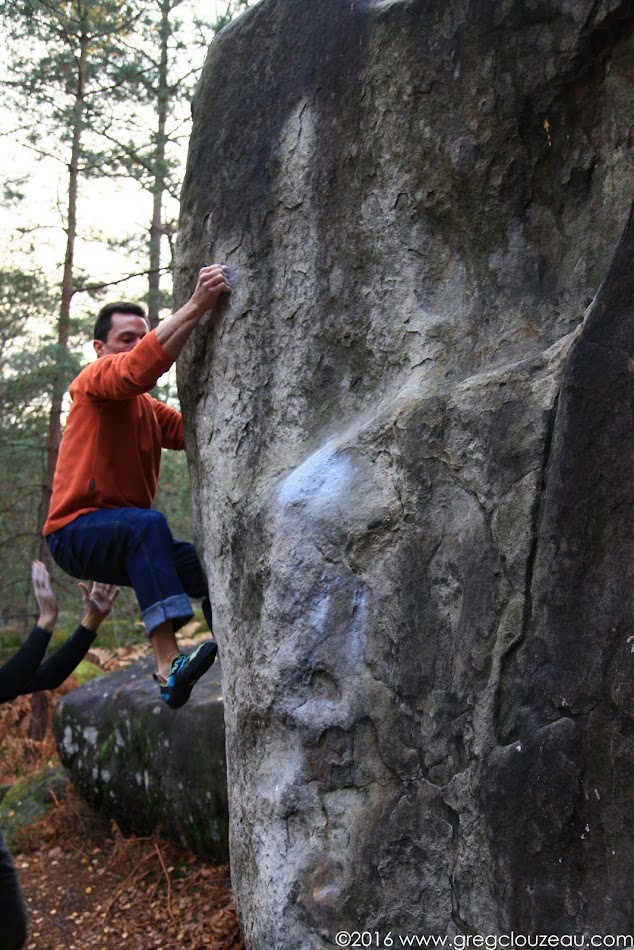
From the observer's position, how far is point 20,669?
15.1 ft

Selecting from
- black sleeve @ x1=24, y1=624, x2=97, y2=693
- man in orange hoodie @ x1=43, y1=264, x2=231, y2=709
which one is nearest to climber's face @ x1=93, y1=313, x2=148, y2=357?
man in orange hoodie @ x1=43, y1=264, x2=231, y2=709

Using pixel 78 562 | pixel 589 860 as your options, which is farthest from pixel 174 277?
pixel 589 860

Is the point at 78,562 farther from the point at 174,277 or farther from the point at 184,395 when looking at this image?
the point at 174,277

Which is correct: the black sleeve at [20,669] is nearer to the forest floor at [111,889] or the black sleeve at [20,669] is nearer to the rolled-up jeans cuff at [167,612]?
the rolled-up jeans cuff at [167,612]

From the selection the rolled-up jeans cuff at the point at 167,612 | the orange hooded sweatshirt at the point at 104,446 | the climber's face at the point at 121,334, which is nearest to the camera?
the rolled-up jeans cuff at the point at 167,612

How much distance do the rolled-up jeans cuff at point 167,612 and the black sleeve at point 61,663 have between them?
0.82 m

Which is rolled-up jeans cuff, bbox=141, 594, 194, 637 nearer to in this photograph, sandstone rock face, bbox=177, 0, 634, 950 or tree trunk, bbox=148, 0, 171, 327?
sandstone rock face, bbox=177, 0, 634, 950

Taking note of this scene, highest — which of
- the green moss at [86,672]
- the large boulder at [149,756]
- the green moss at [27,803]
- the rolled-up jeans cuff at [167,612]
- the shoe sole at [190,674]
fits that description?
the rolled-up jeans cuff at [167,612]

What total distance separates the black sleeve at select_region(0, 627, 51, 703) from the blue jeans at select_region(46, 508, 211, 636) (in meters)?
0.43

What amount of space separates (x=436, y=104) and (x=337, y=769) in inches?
106

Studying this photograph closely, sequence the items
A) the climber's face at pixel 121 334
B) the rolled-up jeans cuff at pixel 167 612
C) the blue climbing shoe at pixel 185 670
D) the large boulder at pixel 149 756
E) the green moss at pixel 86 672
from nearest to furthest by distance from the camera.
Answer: the blue climbing shoe at pixel 185 670 < the rolled-up jeans cuff at pixel 167 612 < the climber's face at pixel 121 334 < the large boulder at pixel 149 756 < the green moss at pixel 86 672

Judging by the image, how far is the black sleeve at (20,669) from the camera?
459cm

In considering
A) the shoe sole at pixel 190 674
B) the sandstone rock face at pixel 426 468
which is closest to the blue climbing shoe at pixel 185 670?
the shoe sole at pixel 190 674

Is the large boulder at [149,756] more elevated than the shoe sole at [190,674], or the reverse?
the shoe sole at [190,674]
